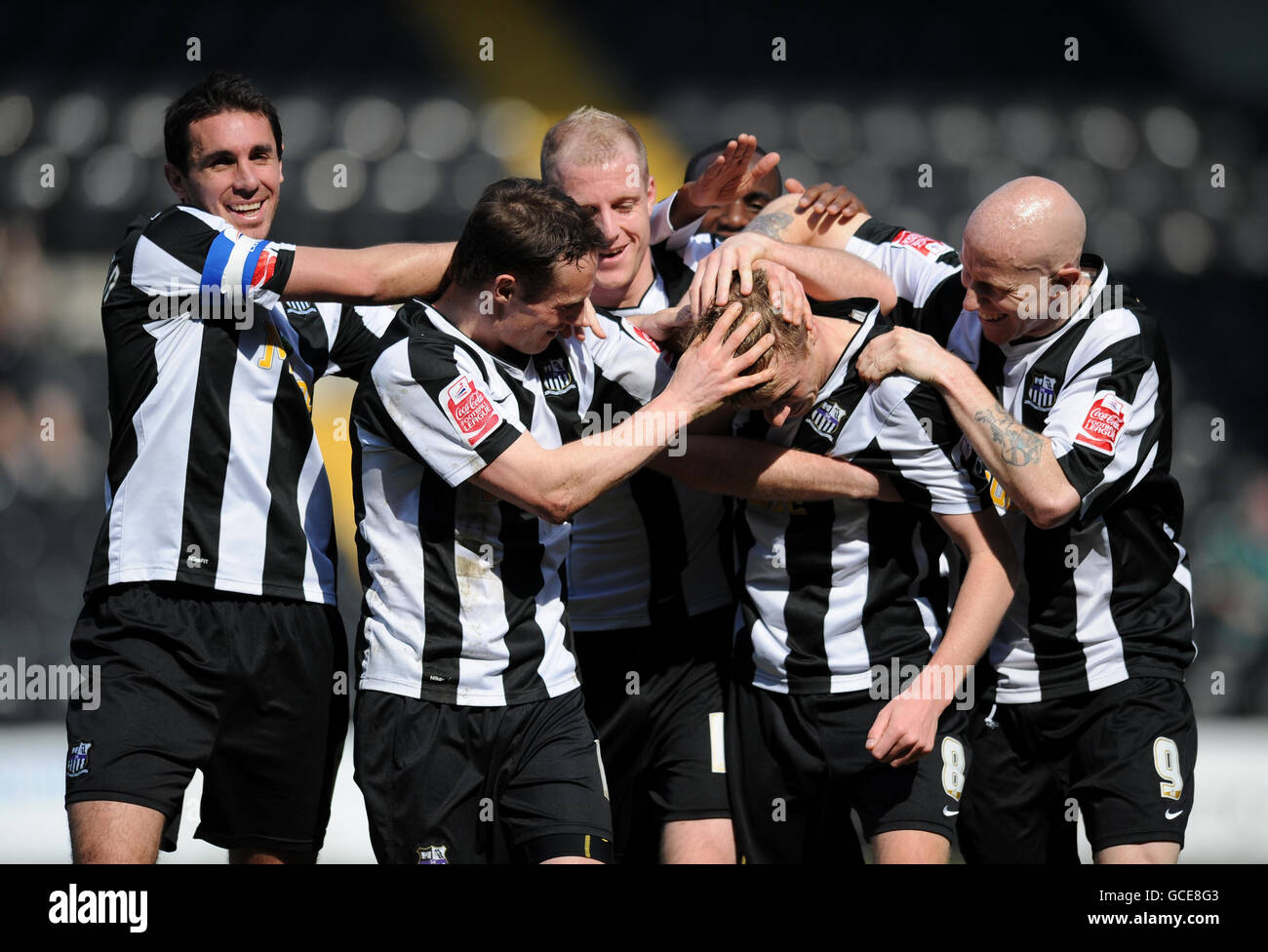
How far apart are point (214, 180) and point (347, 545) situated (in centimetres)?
341

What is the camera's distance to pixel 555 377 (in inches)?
127

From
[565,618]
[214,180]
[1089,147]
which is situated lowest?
[565,618]

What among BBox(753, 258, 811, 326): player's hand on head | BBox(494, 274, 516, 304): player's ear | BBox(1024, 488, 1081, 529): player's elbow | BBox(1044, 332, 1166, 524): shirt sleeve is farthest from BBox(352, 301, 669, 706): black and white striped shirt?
BBox(1044, 332, 1166, 524): shirt sleeve

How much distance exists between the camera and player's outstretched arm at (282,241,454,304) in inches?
123

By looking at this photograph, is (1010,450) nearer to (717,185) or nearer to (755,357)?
(755,357)

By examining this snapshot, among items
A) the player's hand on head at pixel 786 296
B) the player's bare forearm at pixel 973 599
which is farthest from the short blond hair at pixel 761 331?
the player's bare forearm at pixel 973 599

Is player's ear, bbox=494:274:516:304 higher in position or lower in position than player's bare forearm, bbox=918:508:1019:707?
higher

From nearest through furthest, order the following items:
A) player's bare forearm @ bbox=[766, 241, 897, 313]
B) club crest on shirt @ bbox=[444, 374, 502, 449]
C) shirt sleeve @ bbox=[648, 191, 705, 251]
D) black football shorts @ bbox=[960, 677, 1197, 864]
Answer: club crest on shirt @ bbox=[444, 374, 502, 449]
black football shorts @ bbox=[960, 677, 1197, 864]
player's bare forearm @ bbox=[766, 241, 897, 313]
shirt sleeve @ bbox=[648, 191, 705, 251]

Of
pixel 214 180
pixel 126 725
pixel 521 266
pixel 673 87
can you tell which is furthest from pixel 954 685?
pixel 673 87

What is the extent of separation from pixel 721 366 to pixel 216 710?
1409 millimetres

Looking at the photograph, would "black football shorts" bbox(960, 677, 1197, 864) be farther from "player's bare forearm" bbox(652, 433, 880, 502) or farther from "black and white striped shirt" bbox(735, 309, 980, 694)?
"player's bare forearm" bbox(652, 433, 880, 502)

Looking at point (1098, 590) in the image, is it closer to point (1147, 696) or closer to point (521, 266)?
point (1147, 696)

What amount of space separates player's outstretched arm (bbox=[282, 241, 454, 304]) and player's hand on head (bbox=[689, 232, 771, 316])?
1.92 ft
